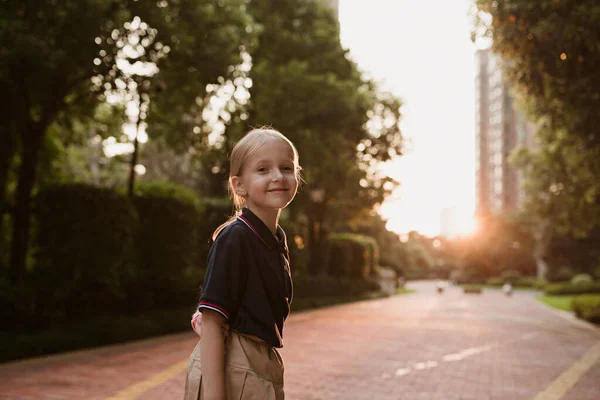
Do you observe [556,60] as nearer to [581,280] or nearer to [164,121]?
[164,121]

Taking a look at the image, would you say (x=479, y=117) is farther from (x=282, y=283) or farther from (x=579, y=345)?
(x=282, y=283)

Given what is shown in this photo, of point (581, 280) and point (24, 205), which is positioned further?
point (581, 280)

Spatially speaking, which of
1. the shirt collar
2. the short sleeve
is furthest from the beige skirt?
the shirt collar

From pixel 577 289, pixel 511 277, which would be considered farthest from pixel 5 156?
pixel 511 277

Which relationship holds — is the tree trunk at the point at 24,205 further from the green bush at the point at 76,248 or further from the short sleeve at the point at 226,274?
the short sleeve at the point at 226,274

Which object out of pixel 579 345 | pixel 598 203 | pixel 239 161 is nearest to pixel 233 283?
pixel 239 161

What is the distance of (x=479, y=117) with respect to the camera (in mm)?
136000

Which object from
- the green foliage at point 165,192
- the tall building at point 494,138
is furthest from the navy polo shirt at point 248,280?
the tall building at point 494,138

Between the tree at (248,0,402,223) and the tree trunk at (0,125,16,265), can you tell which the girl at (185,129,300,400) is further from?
the tree at (248,0,402,223)

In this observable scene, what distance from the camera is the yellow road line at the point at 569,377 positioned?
279 inches

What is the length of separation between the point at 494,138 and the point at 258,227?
127 m

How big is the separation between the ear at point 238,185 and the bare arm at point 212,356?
0.46 meters

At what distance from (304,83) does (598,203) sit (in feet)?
33.4

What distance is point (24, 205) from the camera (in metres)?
10.6
